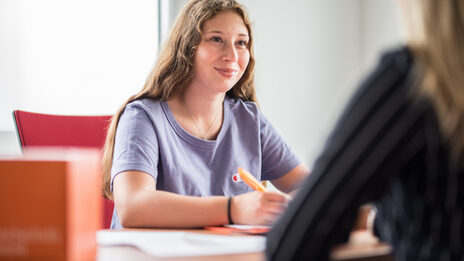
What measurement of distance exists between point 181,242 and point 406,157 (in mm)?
473

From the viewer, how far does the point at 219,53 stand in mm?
1578

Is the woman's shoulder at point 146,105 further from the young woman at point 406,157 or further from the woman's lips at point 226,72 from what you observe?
the young woman at point 406,157

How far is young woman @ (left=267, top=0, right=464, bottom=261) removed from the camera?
53 cm

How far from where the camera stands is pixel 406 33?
577 millimetres

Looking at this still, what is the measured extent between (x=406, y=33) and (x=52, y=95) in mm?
2273

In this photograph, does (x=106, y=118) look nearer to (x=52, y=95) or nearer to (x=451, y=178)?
(x=52, y=95)

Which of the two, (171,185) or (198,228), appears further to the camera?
(171,185)

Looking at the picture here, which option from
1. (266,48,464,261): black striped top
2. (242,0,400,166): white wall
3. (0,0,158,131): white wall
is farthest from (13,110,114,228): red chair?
(242,0,400,166): white wall

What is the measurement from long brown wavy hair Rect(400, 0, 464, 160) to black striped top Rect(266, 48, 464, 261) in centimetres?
1

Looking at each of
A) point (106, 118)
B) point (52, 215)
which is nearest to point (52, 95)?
point (106, 118)

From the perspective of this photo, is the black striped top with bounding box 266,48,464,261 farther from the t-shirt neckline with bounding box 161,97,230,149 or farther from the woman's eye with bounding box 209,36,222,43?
the woman's eye with bounding box 209,36,222,43

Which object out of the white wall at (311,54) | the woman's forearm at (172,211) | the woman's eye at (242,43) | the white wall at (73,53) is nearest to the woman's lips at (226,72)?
the woman's eye at (242,43)

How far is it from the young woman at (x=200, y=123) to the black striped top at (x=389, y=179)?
0.72 m

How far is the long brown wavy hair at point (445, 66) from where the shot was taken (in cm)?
52
